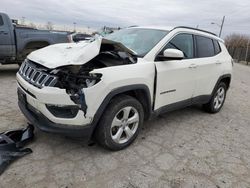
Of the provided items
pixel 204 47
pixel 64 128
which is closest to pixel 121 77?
pixel 64 128

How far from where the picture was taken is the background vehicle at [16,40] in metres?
7.24

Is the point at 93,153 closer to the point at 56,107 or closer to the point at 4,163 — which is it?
the point at 56,107

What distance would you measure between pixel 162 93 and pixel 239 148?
150 centimetres

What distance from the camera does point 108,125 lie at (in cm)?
295

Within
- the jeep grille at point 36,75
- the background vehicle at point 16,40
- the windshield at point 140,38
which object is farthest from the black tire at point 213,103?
the background vehicle at point 16,40

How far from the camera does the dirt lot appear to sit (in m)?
2.66

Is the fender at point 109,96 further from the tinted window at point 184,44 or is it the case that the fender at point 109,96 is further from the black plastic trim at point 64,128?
the tinted window at point 184,44

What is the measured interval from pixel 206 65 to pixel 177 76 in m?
1.03

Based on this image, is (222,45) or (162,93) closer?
(162,93)

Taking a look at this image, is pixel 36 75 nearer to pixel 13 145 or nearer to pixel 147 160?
pixel 13 145

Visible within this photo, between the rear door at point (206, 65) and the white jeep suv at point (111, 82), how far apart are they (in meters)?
0.04

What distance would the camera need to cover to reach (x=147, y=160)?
3.12 metres

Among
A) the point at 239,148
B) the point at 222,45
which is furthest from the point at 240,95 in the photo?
the point at 239,148

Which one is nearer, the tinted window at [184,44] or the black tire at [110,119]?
the black tire at [110,119]
